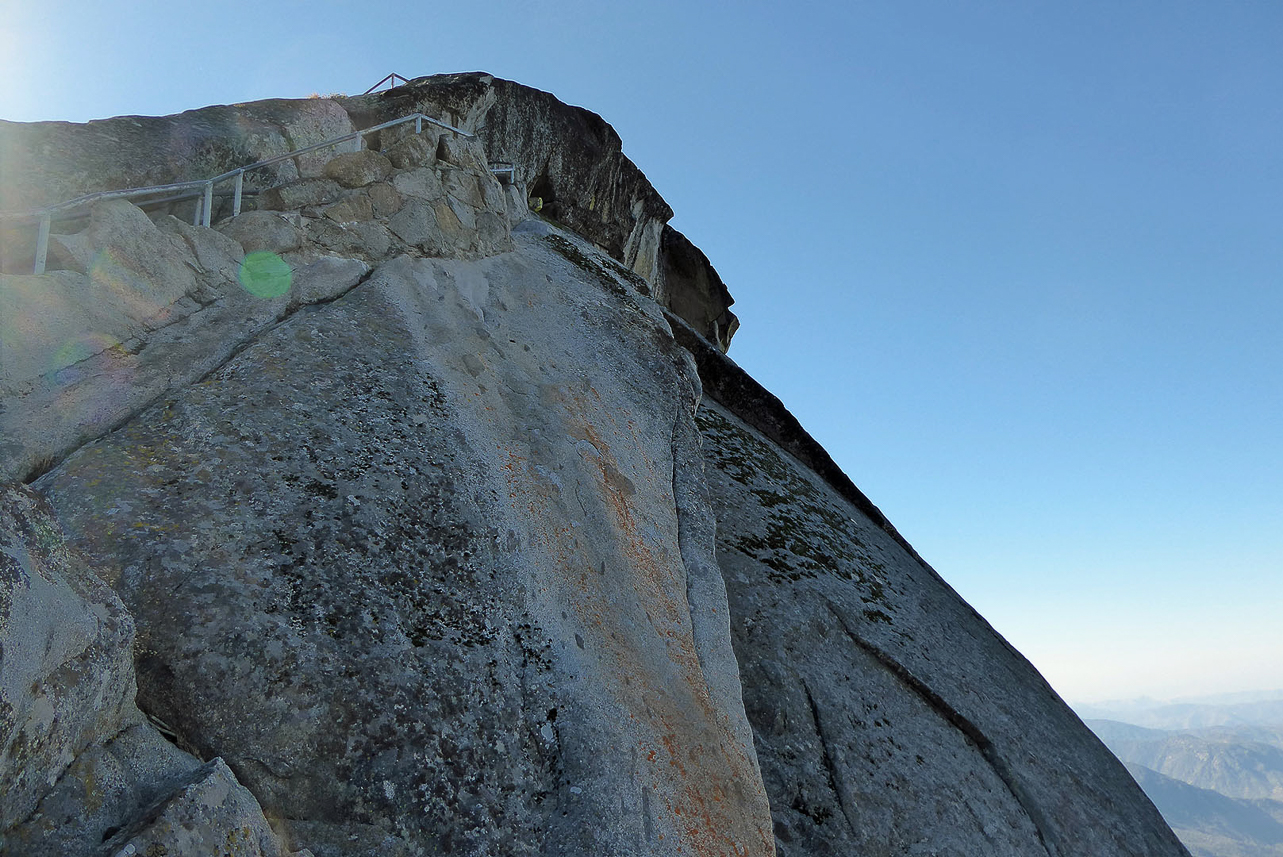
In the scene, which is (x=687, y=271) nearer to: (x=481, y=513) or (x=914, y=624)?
(x=914, y=624)

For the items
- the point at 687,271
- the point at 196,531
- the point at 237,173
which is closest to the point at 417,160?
the point at 237,173

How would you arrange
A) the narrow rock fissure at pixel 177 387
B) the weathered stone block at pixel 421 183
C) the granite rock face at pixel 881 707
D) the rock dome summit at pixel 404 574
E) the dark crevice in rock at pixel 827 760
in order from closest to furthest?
the rock dome summit at pixel 404 574 → the narrow rock fissure at pixel 177 387 → the dark crevice in rock at pixel 827 760 → the granite rock face at pixel 881 707 → the weathered stone block at pixel 421 183

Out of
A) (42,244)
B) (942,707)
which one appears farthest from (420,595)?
(942,707)

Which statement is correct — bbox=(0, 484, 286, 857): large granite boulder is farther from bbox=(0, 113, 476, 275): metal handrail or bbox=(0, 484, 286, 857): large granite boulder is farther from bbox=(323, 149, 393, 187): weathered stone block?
bbox=(323, 149, 393, 187): weathered stone block

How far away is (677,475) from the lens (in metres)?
14.7

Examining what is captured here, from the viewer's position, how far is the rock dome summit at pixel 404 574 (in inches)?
285

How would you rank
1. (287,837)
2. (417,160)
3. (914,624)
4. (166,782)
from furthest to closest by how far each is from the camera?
(914,624) → (417,160) → (287,837) → (166,782)

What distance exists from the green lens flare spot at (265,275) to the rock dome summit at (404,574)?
0.08 meters

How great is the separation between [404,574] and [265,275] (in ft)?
19.1

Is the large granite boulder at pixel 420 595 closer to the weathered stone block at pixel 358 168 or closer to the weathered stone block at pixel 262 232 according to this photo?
the weathered stone block at pixel 262 232

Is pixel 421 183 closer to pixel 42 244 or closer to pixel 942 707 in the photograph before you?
pixel 42 244

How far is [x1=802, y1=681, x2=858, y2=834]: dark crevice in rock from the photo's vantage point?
496 inches

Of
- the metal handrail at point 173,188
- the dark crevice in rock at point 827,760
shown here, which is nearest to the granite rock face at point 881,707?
the dark crevice in rock at point 827,760

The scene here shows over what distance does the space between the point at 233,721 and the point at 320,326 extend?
602cm
